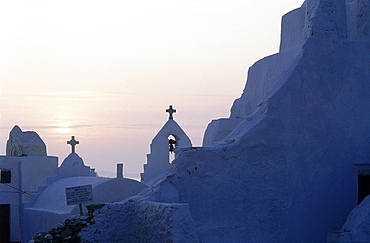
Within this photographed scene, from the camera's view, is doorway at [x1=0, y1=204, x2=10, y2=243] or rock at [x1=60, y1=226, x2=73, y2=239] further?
doorway at [x1=0, y1=204, x2=10, y2=243]

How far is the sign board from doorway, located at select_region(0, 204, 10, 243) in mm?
10085

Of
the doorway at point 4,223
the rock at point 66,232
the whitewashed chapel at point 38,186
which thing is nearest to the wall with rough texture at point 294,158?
the rock at point 66,232

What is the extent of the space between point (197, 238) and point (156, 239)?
0.81 metres

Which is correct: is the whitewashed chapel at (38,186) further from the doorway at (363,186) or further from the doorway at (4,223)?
the doorway at (363,186)

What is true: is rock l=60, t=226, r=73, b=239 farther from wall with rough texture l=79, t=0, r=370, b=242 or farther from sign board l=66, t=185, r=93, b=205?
sign board l=66, t=185, r=93, b=205

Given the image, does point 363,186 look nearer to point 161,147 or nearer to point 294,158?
point 294,158

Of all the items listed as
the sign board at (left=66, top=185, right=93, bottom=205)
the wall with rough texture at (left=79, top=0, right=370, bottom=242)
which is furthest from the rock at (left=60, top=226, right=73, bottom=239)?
the sign board at (left=66, top=185, right=93, bottom=205)

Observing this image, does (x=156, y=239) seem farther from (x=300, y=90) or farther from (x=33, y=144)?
(x=33, y=144)

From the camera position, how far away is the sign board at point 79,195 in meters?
16.0

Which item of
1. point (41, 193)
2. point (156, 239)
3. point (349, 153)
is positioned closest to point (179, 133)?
point (41, 193)

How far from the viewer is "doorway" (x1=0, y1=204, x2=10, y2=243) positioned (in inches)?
986

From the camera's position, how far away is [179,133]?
27.3 m

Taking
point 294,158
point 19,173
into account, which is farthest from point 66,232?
point 19,173

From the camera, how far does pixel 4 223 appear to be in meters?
25.2
